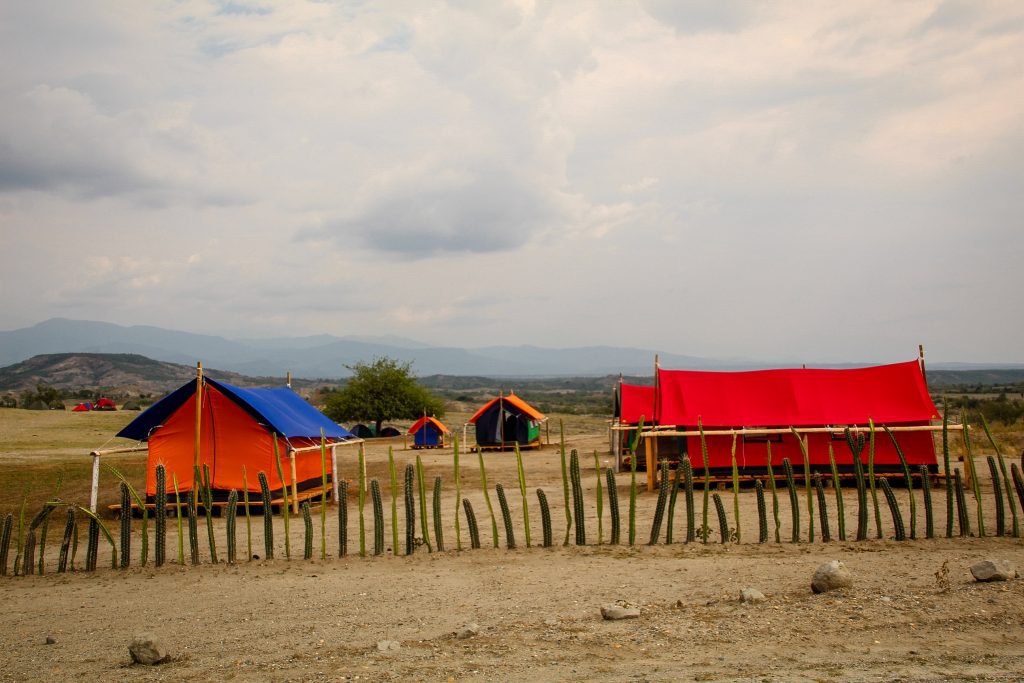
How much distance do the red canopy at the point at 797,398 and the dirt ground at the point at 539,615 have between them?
6.23 metres

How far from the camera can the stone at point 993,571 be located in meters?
7.41

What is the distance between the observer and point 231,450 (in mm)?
15734

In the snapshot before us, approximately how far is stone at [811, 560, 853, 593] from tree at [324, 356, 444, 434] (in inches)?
1513

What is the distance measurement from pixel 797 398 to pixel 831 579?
10.8 metres

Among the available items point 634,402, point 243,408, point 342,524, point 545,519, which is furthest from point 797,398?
point 243,408

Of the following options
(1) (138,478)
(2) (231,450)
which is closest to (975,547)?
(2) (231,450)

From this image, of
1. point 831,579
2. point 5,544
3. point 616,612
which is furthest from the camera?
point 5,544

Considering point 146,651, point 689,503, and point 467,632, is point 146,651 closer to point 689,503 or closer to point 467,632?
point 467,632

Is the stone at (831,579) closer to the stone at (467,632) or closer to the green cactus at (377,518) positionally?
the stone at (467,632)

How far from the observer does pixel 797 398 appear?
17.7 metres

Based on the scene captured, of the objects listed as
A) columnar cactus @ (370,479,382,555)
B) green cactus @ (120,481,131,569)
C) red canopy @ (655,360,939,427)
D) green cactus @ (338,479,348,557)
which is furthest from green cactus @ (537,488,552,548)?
red canopy @ (655,360,939,427)

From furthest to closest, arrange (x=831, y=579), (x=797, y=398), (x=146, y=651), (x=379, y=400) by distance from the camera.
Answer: (x=379, y=400)
(x=797, y=398)
(x=831, y=579)
(x=146, y=651)

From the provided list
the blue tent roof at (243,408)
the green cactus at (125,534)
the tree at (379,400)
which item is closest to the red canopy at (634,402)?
the blue tent roof at (243,408)

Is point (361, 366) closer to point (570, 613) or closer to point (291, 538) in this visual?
point (291, 538)
